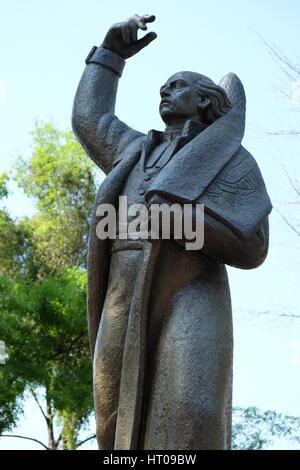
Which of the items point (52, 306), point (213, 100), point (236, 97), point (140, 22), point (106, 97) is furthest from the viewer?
point (52, 306)

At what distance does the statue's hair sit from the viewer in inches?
168

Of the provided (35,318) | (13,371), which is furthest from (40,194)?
(13,371)

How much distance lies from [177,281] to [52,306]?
10.9m

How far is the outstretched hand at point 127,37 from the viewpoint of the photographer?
4.57 meters

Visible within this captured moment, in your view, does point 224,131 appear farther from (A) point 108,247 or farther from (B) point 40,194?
(B) point 40,194

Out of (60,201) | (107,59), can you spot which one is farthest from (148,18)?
(60,201)

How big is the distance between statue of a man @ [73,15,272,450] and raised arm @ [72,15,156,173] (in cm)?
20

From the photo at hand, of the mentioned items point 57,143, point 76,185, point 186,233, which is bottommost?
point 186,233

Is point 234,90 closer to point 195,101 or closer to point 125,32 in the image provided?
point 195,101

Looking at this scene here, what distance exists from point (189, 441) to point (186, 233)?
101cm

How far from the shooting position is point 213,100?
14.0 feet

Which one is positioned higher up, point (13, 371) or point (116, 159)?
point (13, 371)

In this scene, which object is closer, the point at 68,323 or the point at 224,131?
the point at 224,131

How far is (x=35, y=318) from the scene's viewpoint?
47.2 ft
